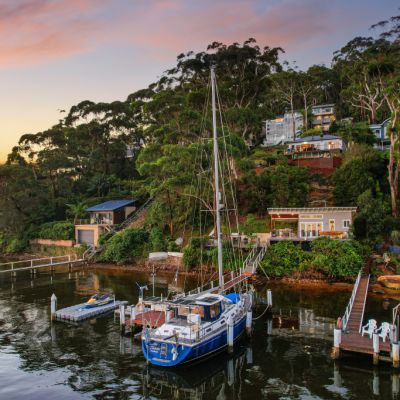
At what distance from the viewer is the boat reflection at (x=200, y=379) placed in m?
19.4

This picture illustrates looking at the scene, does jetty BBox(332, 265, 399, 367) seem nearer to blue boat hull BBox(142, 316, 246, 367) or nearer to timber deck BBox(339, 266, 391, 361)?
timber deck BBox(339, 266, 391, 361)

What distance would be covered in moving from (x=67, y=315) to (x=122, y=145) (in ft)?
204

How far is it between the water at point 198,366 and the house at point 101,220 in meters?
30.8

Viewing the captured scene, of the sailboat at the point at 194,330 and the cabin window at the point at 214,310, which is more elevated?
the cabin window at the point at 214,310

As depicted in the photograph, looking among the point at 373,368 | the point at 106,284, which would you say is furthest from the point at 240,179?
the point at 373,368

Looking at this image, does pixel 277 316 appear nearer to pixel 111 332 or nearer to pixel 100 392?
pixel 111 332

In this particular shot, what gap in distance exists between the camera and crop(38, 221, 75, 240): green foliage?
217 feet

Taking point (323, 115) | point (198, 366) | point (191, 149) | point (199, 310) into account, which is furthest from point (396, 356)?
point (323, 115)

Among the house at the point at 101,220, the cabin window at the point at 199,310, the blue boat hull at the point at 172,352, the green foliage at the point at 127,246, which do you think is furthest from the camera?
the house at the point at 101,220

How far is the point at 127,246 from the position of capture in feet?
180

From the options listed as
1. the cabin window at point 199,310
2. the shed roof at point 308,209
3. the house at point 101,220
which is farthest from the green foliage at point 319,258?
the house at point 101,220

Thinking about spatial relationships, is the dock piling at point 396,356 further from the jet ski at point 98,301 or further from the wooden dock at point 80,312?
the jet ski at point 98,301

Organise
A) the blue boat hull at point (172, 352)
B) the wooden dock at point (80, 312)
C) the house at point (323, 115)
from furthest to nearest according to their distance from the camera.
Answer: the house at point (323, 115), the wooden dock at point (80, 312), the blue boat hull at point (172, 352)

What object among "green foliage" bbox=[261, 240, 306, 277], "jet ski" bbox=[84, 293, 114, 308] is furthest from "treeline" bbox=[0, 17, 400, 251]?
"jet ski" bbox=[84, 293, 114, 308]
